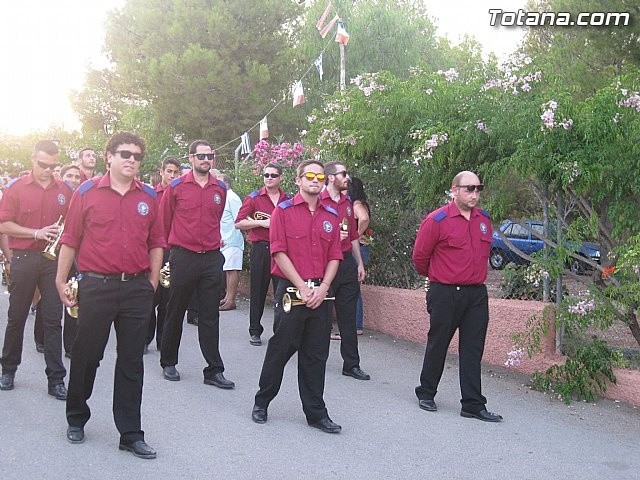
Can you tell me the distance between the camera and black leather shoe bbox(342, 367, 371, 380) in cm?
743

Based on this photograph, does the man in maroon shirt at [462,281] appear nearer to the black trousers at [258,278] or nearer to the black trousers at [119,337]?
the black trousers at [119,337]

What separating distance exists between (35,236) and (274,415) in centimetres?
240

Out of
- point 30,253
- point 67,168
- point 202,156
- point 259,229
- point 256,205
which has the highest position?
point 202,156

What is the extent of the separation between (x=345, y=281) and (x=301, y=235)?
77.4 inches

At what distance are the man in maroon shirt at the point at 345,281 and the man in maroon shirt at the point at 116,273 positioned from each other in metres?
2.65

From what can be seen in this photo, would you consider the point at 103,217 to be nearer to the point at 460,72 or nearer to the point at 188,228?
the point at 188,228

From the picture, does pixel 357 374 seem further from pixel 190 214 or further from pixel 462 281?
pixel 190 214

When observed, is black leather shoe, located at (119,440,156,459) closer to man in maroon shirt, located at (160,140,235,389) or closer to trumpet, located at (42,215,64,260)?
man in maroon shirt, located at (160,140,235,389)

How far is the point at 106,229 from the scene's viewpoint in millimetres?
5117

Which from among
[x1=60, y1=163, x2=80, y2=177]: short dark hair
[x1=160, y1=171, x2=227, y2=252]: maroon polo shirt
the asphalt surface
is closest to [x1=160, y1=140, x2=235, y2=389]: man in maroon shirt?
[x1=160, y1=171, x2=227, y2=252]: maroon polo shirt

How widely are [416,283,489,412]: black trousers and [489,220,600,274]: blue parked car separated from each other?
2.75 ft

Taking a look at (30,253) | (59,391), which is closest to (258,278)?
(30,253)

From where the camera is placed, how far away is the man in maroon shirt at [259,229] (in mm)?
8836

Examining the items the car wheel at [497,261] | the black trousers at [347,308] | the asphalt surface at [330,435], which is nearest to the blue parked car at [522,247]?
the car wheel at [497,261]
